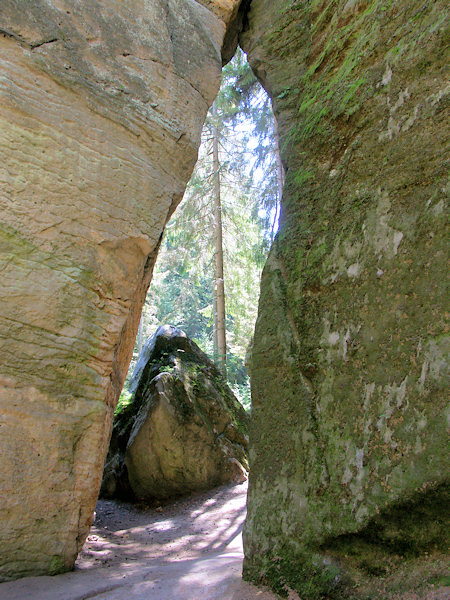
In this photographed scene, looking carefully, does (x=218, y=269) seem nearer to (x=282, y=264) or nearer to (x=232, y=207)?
(x=232, y=207)

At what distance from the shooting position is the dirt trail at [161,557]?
3291mm

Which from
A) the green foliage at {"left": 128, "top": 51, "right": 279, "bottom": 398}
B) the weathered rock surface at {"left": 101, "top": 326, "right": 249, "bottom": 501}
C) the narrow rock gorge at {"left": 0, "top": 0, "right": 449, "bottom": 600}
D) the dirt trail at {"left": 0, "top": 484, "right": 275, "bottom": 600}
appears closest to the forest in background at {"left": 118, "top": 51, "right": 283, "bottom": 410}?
the green foliage at {"left": 128, "top": 51, "right": 279, "bottom": 398}

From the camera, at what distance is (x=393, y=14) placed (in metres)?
3.72

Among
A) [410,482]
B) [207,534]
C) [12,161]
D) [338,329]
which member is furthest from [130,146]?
[207,534]

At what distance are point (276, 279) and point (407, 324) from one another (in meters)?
1.60

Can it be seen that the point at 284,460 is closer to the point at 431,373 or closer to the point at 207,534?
the point at 431,373

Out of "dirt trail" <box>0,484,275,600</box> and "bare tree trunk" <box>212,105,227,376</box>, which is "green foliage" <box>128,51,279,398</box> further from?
"dirt trail" <box>0,484,275,600</box>

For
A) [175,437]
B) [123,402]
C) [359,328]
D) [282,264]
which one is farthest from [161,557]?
[123,402]

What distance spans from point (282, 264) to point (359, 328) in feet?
4.16

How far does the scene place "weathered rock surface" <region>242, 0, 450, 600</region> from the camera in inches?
100

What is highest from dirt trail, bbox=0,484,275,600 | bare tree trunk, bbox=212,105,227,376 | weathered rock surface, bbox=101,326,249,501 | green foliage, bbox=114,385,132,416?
bare tree trunk, bbox=212,105,227,376

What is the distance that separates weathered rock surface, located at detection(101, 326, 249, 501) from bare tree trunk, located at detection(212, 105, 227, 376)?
8.96 ft

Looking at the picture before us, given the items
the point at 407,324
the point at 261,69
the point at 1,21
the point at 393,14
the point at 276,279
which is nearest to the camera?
the point at 407,324

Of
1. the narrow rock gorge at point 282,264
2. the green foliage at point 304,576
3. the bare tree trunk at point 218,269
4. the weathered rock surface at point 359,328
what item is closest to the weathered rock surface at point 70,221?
the narrow rock gorge at point 282,264
